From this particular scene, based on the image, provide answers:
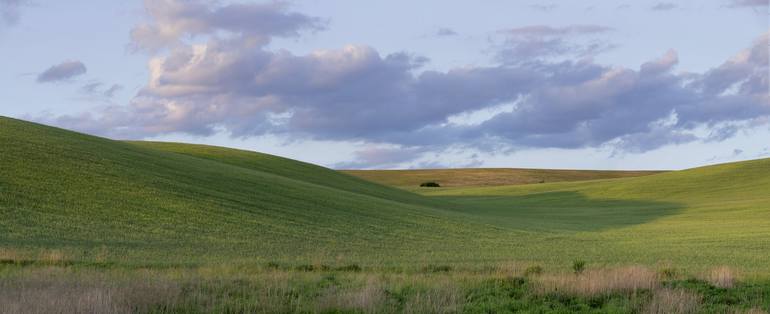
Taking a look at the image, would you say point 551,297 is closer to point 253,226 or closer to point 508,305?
point 508,305

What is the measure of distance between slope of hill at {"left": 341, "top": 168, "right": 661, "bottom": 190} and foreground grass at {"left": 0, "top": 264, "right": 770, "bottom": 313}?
117 meters

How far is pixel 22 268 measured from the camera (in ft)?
61.9

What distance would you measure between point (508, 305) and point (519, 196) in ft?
264

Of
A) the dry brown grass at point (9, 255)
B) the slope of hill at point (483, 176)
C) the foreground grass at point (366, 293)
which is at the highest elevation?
the slope of hill at point (483, 176)

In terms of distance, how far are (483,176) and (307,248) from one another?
118 metres

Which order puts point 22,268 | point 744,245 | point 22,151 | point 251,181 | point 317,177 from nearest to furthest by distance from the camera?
point 22,268 < point 744,245 < point 22,151 < point 251,181 < point 317,177

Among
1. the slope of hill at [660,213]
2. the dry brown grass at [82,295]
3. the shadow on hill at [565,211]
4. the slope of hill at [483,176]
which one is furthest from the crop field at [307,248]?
the slope of hill at [483,176]

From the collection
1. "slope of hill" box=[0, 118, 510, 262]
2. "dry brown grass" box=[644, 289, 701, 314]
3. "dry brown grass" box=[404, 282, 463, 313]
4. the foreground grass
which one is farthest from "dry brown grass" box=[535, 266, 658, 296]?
"slope of hill" box=[0, 118, 510, 262]

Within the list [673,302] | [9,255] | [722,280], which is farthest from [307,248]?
[673,302]

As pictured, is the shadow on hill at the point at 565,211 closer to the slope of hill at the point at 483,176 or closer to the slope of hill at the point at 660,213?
the slope of hill at the point at 660,213

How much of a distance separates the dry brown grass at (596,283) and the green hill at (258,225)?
21.2ft

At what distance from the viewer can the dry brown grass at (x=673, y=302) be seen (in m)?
Answer: 13.2

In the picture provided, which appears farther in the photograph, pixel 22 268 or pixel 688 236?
pixel 688 236

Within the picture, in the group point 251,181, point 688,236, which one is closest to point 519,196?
point 251,181
